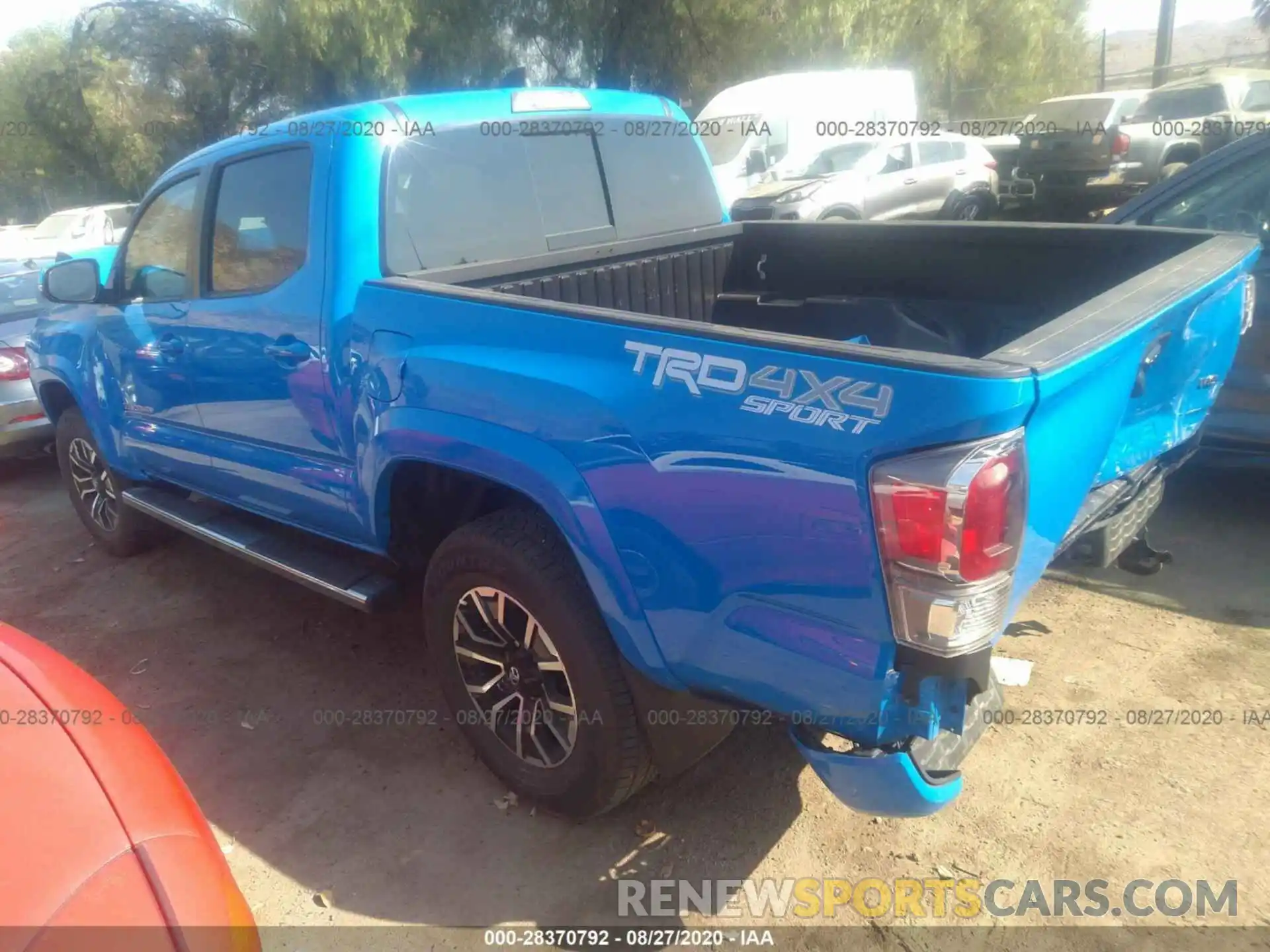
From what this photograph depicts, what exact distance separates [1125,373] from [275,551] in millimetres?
2900

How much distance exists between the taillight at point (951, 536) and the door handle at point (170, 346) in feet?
10.0

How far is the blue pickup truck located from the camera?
182 centimetres

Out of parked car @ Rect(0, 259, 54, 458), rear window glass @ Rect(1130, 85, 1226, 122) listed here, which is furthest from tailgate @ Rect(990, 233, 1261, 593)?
rear window glass @ Rect(1130, 85, 1226, 122)

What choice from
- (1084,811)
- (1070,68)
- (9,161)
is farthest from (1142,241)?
(9,161)

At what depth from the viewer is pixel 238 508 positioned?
3.98 metres

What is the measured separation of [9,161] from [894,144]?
105ft

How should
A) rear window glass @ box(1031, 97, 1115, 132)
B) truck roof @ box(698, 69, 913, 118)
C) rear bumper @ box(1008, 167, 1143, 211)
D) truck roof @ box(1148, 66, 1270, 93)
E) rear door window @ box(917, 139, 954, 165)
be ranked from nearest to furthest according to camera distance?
rear door window @ box(917, 139, 954, 165) → truck roof @ box(698, 69, 913, 118) → rear bumper @ box(1008, 167, 1143, 211) → truck roof @ box(1148, 66, 1270, 93) → rear window glass @ box(1031, 97, 1115, 132)

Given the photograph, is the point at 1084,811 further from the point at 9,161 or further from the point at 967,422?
the point at 9,161

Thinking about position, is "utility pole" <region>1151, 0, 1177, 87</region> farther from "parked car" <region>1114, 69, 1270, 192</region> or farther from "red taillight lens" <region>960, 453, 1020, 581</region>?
"red taillight lens" <region>960, 453, 1020, 581</region>

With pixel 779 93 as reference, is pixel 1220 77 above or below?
below

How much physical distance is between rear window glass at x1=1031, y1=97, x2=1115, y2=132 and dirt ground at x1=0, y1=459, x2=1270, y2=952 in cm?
1514

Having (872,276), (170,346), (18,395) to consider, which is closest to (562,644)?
(872,276)

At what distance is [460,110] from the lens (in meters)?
3.22

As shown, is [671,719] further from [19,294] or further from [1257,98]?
[1257,98]
